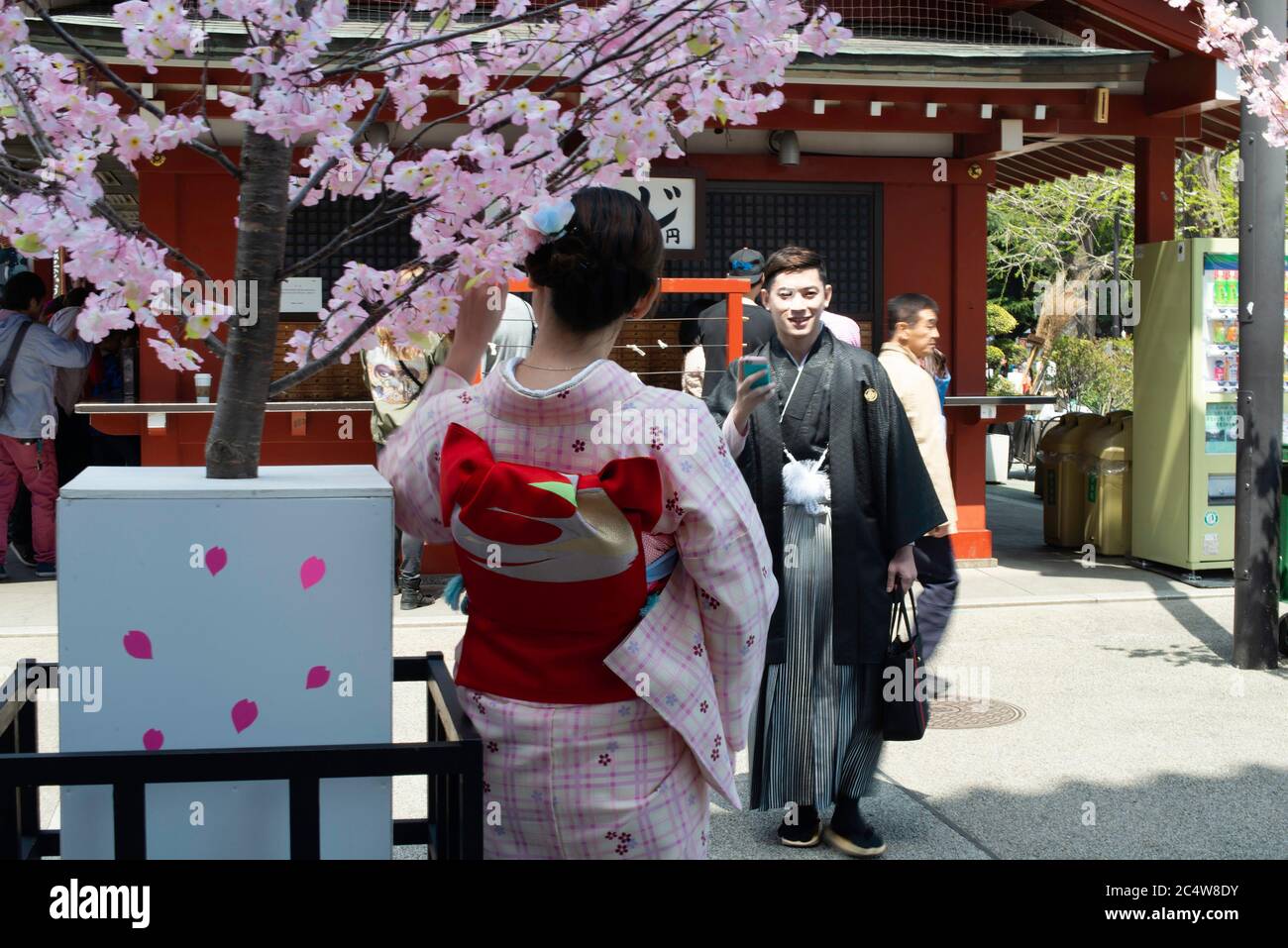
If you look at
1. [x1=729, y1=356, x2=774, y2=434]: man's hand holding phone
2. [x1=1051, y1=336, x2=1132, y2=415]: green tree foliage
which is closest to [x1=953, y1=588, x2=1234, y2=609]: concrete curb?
[x1=729, y1=356, x2=774, y2=434]: man's hand holding phone

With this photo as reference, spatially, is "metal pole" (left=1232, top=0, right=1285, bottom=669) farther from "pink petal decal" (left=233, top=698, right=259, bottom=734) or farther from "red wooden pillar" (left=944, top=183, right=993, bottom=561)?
"pink petal decal" (left=233, top=698, right=259, bottom=734)

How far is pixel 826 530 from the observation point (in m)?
4.42

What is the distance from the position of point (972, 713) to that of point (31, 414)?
6815 mm

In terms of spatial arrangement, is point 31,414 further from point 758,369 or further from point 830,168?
point 758,369

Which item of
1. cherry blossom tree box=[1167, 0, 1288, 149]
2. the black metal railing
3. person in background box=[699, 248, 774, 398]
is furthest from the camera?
person in background box=[699, 248, 774, 398]

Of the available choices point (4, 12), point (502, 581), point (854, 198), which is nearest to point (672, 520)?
point (502, 581)

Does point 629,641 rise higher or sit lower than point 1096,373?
lower

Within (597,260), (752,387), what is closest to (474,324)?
(597,260)

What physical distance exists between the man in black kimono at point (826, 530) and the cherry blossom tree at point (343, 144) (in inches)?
66.6

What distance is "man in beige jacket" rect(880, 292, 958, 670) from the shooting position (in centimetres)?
507

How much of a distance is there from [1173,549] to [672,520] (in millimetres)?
8416

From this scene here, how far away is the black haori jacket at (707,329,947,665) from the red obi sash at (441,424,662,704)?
218 centimetres
